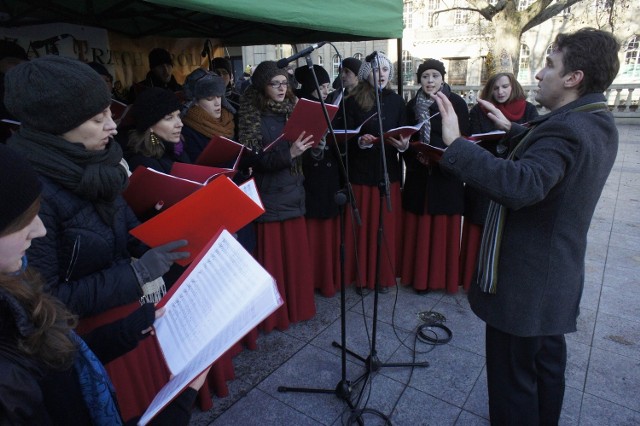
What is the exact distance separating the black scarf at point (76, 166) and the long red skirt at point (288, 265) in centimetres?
150

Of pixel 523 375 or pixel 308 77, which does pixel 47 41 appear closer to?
pixel 308 77

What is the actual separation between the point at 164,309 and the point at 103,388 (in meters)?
0.26

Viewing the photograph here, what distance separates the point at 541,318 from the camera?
5.70 feet

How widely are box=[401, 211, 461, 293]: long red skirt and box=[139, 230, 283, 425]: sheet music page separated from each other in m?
2.65

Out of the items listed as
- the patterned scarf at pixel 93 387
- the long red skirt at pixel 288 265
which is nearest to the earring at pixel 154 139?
the long red skirt at pixel 288 265

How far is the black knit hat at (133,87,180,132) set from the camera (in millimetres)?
2066

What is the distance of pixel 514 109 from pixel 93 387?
351 cm

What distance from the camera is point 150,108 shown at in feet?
6.78

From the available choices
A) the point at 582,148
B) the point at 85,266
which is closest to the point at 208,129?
the point at 85,266

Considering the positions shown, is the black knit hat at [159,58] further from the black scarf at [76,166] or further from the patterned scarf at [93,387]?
the patterned scarf at [93,387]

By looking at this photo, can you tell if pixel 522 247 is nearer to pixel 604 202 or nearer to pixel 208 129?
pixel 208 129

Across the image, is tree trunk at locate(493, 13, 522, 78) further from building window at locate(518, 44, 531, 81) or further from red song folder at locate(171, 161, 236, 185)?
building window at locate(518, 44, 531, 81)

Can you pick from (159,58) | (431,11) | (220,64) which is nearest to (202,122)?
(159,58)

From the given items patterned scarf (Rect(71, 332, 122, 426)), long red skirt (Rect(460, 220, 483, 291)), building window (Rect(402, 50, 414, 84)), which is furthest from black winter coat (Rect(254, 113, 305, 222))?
building window (Rect(402, 50, 414, 84))
